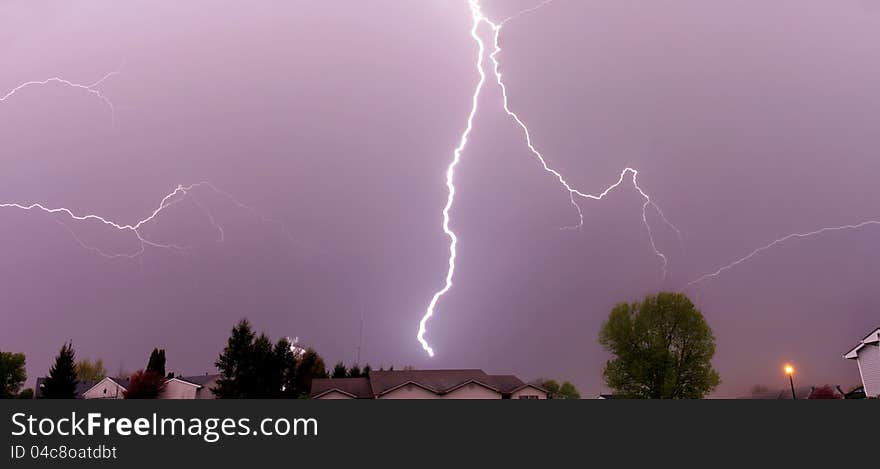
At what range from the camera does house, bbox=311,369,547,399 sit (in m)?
34.2

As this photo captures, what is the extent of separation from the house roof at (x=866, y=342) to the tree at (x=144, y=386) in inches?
1908

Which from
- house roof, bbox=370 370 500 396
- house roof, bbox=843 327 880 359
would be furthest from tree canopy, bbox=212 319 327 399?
house roof, bbox=843 327 880 359

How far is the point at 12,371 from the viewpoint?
5172cm

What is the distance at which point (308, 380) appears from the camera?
4872 centimetres

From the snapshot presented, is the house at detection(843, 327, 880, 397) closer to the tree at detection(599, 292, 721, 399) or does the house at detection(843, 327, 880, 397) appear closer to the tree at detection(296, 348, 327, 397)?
the tree at detection(599, 292, 721, 399)

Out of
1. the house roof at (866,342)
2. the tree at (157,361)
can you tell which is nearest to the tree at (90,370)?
the tree at (157,361)

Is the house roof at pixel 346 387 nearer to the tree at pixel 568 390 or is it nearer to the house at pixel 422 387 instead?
the house at pixel 422 387

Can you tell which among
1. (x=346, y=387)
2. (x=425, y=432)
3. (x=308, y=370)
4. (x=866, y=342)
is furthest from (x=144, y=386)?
(x=866, y=342)

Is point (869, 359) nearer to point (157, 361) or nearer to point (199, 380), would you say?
point (199, 380)

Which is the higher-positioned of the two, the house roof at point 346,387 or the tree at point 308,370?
the tree at point 308,370

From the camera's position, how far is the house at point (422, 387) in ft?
112

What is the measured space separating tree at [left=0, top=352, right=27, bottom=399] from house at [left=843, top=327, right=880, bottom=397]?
215 feet

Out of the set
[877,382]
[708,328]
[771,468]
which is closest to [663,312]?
[708,328]

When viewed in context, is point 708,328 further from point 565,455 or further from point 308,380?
point 308,380
